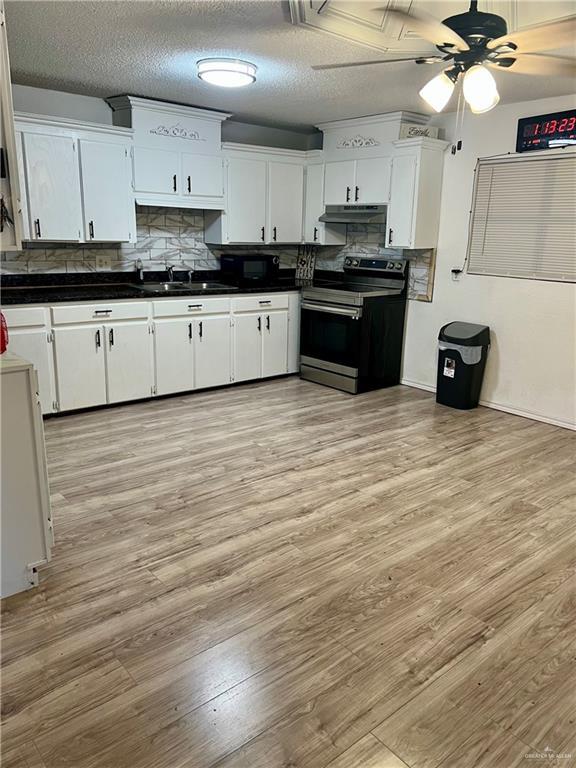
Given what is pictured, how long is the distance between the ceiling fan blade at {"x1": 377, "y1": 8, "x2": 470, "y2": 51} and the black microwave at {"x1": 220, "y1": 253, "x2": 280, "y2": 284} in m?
3.29

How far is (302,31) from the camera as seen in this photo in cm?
289

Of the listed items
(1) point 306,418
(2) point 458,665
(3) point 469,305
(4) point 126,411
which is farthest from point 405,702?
(3) point 469,305

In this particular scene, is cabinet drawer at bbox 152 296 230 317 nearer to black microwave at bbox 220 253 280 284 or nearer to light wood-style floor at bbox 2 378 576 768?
black microwave at bbox 220 253 280 284

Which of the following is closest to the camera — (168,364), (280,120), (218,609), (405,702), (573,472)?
(405,702)

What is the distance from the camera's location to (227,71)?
3.51m

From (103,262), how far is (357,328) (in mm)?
2337

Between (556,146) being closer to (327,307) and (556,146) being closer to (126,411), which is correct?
(327,307)

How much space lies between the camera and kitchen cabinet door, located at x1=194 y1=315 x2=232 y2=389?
5074 mm

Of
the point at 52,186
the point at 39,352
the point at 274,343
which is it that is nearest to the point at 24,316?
the point at 39,352

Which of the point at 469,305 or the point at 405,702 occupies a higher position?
the point at 469,305

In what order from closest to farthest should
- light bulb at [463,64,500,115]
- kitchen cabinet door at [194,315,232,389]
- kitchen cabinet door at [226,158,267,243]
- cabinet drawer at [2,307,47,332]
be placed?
light bulb at [463,64,500,115] → cabinet drawer at [2,307,47,332] → kitchen cabinet door at [194,315,232,389] → kitchen cabinet door at [226,158,267,243]

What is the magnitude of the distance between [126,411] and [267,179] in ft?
8.74

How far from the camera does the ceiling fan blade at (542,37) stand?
214 cm

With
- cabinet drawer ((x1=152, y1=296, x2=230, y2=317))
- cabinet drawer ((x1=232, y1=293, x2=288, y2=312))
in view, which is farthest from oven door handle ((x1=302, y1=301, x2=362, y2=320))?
cabinet drawer ((x1=152, y1=296, x2=230, y2=317))
